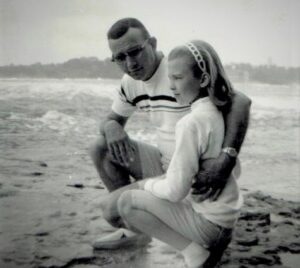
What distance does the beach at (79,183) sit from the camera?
1.87 metres

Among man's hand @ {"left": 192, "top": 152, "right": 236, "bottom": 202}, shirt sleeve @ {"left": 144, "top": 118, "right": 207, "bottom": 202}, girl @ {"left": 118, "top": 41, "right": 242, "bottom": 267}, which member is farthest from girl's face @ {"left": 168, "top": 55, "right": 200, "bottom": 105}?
man's hand @ {"left": 192, "top": 152, "right": 236, "bottom": 202}

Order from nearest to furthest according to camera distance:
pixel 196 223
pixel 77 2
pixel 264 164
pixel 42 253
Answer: pixel 196 223
pixel 42 253
pixel 77 2
pixel 264 164

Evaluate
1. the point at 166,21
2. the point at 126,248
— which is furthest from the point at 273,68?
the point at 126,248

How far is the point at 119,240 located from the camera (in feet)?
6.14

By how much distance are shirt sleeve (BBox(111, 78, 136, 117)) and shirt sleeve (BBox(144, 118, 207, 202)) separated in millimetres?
292

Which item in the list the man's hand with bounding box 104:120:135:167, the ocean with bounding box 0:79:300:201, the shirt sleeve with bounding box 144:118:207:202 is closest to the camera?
the shirt sleeve with bounding box 144:118:207:202

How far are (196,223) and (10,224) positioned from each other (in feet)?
2.42

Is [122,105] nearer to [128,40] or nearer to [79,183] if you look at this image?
[128,40]

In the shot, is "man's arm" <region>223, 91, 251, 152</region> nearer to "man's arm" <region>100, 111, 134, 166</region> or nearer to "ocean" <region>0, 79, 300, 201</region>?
"ocean" <region>0, 79, 300, 201</region>

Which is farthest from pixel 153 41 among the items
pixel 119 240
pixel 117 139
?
pixel 119 240

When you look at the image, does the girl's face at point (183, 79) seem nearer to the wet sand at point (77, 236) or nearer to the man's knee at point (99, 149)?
the man's knee at point (99, 149)

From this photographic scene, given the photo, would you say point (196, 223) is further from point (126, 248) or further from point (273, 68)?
point (273, 68)

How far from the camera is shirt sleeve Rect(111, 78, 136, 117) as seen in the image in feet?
6.09

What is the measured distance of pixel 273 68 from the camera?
214cm
